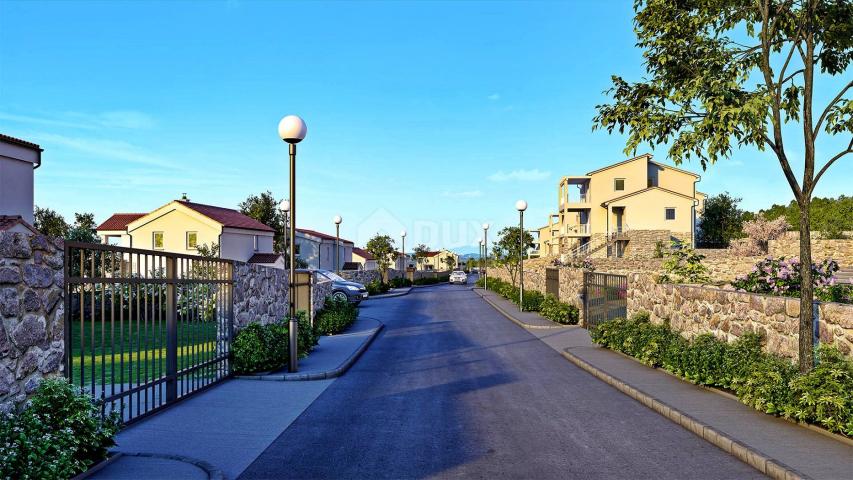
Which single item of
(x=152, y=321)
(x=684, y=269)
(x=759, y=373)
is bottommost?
(x=759, y=373)

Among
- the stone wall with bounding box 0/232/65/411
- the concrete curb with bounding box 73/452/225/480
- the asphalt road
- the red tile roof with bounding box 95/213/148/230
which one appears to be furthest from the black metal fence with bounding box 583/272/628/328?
the red tile roof with bounding box 95/213/148/230

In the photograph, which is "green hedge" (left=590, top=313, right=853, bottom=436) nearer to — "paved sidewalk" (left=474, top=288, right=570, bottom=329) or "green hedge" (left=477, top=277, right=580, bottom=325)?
"paved sidewalk" (left=474, top=288, right=570, bottom=329)

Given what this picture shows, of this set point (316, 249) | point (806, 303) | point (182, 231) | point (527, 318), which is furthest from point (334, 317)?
point (316, 249)

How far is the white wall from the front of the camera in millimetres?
26766

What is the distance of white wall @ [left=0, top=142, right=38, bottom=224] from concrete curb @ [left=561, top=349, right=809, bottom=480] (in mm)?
27639

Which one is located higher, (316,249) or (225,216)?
(225,216)

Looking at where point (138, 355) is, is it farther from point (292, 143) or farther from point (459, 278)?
point (459, 278)

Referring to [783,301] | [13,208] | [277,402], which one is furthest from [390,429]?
[13,208]

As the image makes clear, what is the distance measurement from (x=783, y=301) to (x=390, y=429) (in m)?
6.52

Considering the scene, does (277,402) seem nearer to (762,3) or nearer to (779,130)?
(779,130)

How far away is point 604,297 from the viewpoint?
62.3 ft

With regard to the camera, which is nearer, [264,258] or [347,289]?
[347,289]

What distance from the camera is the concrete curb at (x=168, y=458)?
5.84 meters

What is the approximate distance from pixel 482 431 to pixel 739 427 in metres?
3.19
